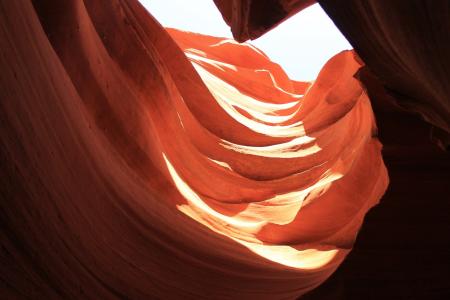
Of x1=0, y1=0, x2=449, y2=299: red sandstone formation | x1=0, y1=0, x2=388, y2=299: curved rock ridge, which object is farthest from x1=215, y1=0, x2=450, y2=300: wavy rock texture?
x1=0, y1=0, x2=388, y2=299: curved rock ridge

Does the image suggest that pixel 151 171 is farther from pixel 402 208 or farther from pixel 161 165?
pixel 402 208

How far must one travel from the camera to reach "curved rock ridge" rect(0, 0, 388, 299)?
6.27ft

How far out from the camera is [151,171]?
11.2 feet

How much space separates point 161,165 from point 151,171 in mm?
142

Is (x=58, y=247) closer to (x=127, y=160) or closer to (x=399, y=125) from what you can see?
(x=127, y=160)

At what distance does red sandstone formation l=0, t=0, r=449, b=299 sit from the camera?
1.92m

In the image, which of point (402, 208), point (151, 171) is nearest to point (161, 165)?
point (151, 171)

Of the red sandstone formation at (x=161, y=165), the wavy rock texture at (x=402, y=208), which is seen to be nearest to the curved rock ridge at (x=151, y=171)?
the red sandstone formation at (x=161, y=165)

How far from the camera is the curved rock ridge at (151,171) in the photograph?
1911 millimetres

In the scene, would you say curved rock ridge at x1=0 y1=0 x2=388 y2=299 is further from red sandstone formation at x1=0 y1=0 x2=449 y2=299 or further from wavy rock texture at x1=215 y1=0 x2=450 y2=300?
wavy rock texture at x1=215 y1=0 x2=450 y2=300

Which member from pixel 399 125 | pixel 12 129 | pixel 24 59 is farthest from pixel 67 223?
pixel 399 125

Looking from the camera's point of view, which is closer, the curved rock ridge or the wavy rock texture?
the curved rock ridge

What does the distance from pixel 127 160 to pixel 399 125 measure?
5.93 feet

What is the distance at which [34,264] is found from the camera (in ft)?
6.45
